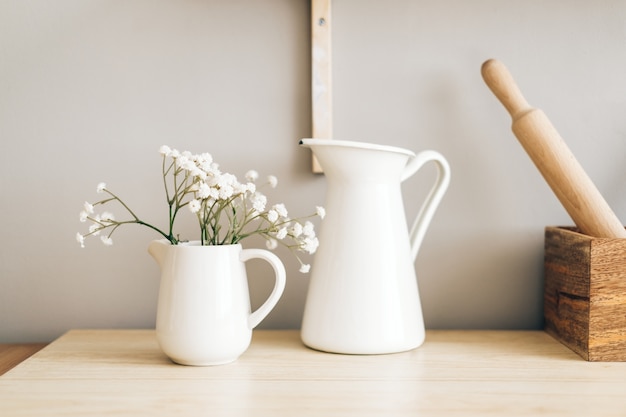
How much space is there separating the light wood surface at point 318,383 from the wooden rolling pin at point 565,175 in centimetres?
17

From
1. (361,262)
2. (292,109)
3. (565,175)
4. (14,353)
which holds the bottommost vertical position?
(14,353)

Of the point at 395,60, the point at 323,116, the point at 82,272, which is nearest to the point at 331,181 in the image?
the point at 323,116

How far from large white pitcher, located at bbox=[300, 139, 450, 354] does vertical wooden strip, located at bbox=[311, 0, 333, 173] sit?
0.13m

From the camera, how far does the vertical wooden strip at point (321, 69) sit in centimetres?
85

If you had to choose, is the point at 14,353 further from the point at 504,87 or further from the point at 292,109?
the point at 504,87

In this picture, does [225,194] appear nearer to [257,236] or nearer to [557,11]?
[257,236]

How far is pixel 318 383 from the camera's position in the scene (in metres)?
0.63

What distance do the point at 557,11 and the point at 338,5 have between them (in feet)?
1.07

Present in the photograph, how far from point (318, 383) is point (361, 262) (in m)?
0.17

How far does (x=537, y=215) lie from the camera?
2.92 ft

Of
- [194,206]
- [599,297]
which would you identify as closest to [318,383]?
[194,206]

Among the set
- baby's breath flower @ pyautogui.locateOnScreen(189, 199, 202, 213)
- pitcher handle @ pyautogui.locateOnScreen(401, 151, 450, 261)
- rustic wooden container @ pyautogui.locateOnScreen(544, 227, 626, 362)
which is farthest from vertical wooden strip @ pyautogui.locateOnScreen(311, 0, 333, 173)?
rustic wooden container @ pyautogui.locateOnScreen(544, 227, 626, 362)

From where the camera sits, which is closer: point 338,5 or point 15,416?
point 15,416

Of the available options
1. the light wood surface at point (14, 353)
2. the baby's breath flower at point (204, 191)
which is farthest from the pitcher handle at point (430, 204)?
the light wood surface at point (14, 353)
